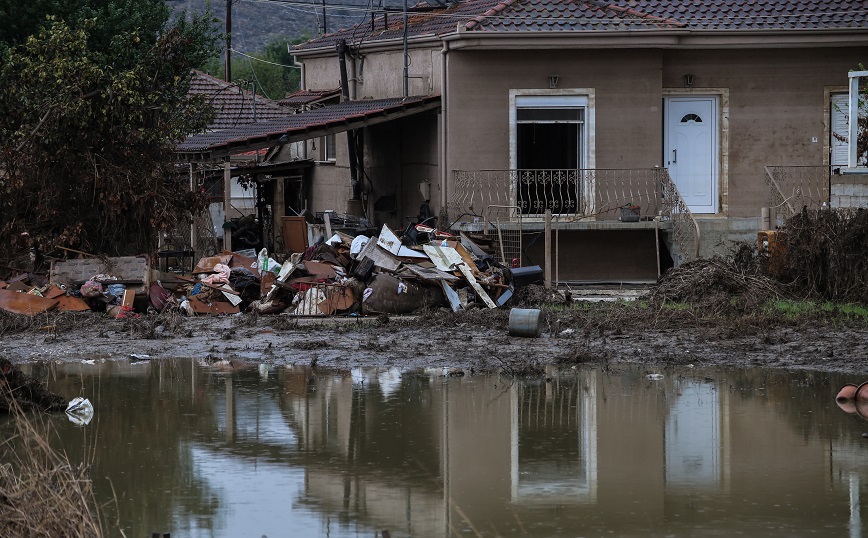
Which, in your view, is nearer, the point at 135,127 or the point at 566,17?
the point at 135,127

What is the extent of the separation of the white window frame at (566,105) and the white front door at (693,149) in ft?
5.33

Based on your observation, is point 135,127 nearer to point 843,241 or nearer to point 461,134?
point 461,134

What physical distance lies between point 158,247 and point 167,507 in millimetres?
11493

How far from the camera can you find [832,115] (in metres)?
22.0

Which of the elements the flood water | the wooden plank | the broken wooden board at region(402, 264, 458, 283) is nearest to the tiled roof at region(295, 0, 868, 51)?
the wooden plank

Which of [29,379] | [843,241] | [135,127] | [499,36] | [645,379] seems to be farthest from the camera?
[499,36]

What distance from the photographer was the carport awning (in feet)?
66.9

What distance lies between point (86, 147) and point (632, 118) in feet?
31.1

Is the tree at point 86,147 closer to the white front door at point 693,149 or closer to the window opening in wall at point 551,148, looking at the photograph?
the window opening in wall at point 551,148

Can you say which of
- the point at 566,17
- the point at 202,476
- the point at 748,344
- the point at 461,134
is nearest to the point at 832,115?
the point at 566,17

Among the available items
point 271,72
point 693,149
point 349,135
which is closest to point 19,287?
point 349,135

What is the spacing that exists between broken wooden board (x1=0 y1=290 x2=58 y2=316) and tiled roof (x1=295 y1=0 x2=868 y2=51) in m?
8.51

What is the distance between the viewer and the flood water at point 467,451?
795 centimetres

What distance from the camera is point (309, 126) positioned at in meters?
20.6
